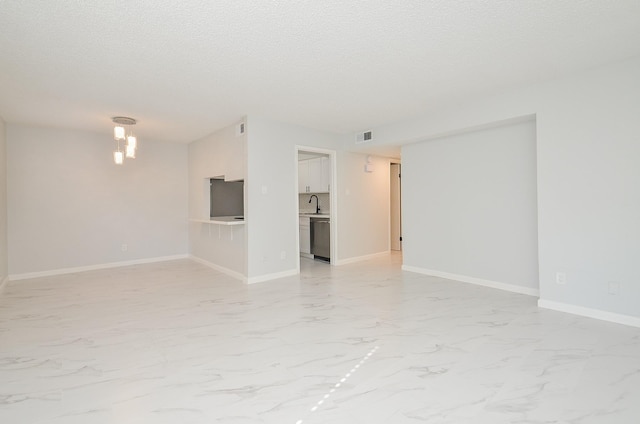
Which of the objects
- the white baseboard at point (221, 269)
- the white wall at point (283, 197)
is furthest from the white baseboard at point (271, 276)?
the white baseboard at point (221, 269)

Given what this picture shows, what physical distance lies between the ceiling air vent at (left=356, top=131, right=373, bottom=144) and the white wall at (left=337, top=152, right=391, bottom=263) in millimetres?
439

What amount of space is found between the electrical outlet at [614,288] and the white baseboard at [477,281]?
2.83ft

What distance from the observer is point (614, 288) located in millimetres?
3076

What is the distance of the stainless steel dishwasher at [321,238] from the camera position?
629 centimetres

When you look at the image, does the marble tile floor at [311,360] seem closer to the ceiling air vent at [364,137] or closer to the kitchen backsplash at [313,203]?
the ceiling air vent at [364,137]

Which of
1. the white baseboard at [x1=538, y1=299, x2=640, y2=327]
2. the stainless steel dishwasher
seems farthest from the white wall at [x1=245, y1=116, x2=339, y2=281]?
the white baseboard at [x1=538, y1=299, x2=640, y2=327]

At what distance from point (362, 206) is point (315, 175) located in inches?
45.3

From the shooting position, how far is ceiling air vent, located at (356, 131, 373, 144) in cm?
555

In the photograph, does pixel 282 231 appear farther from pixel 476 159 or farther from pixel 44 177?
pixel 44 177

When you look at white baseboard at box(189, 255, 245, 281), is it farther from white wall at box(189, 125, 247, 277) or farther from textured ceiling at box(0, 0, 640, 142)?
textured ceiling at box(0, 0, 640, 142)

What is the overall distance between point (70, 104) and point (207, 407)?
4108mm

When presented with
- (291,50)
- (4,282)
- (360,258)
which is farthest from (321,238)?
(4,282)

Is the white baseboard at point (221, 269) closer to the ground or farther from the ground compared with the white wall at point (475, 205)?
closer to the ground

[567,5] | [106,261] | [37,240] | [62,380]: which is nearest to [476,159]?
[567,5]
